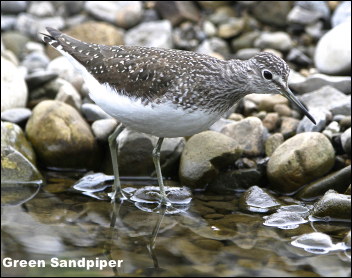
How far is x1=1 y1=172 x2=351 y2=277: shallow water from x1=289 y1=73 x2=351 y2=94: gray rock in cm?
299

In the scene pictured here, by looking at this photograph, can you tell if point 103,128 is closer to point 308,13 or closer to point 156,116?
point 156,116

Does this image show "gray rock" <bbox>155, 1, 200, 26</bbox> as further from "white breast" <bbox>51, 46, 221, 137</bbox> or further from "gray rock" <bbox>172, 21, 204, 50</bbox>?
"white breast" <bbox>51, 46, 221, 137</bbox>

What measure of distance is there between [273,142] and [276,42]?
382 centimetres

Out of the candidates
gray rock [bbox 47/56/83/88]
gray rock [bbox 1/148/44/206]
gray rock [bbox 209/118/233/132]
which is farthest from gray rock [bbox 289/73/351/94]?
gray rock [bbox 1/148/44/206]

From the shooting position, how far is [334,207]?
298 inches

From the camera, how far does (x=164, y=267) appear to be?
6.43m

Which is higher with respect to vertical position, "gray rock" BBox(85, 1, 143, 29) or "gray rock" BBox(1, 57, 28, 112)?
"gray rock" BBox(85, 1, 143, 29)

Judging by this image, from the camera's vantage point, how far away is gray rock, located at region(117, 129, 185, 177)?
30.2ft

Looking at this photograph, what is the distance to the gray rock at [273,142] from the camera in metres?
9.30

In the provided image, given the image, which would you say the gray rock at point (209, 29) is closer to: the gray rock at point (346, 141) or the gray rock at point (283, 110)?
the gray rock at point (283, 110)

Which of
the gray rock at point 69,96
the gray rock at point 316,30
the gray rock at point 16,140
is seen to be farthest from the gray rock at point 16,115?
the gray rock at point 316,30

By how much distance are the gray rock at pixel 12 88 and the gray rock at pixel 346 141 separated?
5.32m

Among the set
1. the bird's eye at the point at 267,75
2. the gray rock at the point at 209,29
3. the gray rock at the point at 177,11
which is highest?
the bird's eye at the point at 267,75

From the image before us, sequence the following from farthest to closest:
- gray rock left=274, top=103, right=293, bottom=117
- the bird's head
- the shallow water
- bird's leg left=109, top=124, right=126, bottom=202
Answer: gray rock left=274, top=103, right=293, bottom=117, bird's leg left=109, top=124, right=126, bottom=202, the bird's head, the shallow water
